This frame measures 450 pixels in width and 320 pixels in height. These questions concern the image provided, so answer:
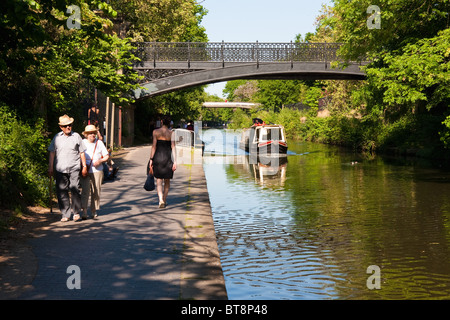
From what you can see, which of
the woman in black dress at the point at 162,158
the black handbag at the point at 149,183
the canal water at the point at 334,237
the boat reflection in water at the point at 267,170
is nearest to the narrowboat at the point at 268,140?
the boat reflection in water at the point at 267,170

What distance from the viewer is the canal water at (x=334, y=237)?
738cm

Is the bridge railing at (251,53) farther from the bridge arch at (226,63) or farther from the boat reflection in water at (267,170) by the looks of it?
the boat reflection in water at (267,170)

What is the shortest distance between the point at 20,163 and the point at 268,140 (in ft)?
86.7

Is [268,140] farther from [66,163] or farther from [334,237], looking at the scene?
[66,163]

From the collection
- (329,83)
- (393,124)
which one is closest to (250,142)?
(393,124)

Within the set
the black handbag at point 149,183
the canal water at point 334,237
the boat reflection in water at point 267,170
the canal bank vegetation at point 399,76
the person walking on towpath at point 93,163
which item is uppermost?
the canal bank vegetation at point 399,76

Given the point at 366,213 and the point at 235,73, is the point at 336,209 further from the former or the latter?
the point at 235,73

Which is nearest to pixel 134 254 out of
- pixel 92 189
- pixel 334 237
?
pixel 92 189

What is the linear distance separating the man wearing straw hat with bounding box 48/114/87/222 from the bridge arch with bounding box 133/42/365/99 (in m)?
25.6

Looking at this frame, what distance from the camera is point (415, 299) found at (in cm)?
686

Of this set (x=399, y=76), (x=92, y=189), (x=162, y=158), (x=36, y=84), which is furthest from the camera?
(x=399, y=76)

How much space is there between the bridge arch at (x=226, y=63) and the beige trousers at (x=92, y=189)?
25.2 metres

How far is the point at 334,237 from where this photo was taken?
411 inches

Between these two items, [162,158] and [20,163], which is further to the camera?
[162,158]
